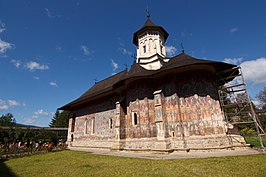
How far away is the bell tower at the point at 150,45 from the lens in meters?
17.0

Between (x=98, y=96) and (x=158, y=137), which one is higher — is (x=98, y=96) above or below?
above

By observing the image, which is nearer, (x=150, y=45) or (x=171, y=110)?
(x=171, y=110)

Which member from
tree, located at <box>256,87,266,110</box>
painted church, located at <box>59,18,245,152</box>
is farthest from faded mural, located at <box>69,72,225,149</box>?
tree, located at <box>256,87,266,110</box>

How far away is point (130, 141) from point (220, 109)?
24.3ft

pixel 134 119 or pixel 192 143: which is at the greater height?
pixel 134 119

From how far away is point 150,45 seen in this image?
57.9 feet

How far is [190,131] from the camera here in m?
10.7

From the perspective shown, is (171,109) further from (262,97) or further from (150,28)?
(262,97)

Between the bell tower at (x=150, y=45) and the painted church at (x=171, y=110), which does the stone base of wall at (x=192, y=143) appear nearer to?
the painted church at (x=171, y=110)

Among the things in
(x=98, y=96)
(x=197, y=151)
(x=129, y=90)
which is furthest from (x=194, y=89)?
(x=98, y=96)

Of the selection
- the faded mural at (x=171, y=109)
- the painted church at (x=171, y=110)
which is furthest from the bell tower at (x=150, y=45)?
the faded mural at (x=171, y=109)

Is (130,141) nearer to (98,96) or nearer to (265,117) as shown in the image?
(98,96)

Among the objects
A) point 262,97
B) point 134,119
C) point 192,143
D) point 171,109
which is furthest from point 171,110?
point 262,97

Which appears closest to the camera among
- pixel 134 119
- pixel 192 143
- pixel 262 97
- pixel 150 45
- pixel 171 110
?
pixel 192 143
